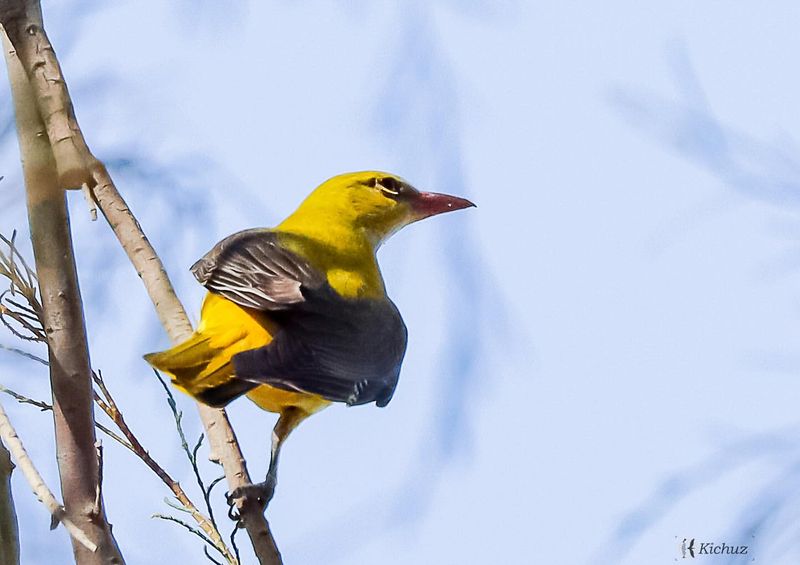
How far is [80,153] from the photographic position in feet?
7.39

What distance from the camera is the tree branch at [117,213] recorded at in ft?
7.32

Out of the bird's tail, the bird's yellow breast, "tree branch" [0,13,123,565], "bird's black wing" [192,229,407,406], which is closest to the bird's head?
"bird's black wing" [192,229,407,406]

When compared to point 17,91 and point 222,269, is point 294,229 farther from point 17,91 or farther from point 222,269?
point 17,91

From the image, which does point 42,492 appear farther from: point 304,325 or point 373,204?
point 373,204

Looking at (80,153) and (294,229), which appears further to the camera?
(294,229)

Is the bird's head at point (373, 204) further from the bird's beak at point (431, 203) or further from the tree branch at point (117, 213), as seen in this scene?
the tree branch at point (117, 213)

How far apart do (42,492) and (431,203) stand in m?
2.77

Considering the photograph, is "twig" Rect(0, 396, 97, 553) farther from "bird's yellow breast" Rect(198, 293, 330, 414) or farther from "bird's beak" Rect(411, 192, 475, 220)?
"bird's beak" Rect(411, 192, 475, 220)

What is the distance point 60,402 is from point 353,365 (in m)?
1.31

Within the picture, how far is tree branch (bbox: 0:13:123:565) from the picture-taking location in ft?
6.39

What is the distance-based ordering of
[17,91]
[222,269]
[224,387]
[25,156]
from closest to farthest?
[25,156] → [17,91] → [224,387] → [222,269]

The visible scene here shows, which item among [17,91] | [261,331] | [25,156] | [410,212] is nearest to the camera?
[25,156]

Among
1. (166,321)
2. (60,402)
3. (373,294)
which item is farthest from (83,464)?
(373,294)

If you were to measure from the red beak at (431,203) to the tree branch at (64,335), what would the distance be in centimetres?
241
